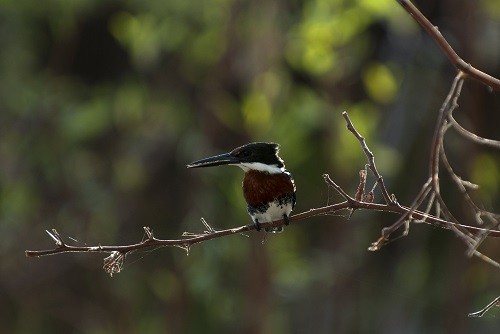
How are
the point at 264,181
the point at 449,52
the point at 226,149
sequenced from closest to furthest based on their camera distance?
the point at 449,52, the point at 264,181, the point at 226,149

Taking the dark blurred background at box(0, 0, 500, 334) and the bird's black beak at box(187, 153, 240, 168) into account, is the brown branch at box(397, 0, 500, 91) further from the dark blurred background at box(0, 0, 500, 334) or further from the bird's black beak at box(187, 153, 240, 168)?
the dark blurred background at box(0, 0, 500, 334)

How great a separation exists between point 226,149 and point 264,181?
3095 mm

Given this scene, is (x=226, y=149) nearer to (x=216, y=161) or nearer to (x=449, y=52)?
(x=216, y=161)

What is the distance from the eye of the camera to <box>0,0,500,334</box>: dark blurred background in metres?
5.52

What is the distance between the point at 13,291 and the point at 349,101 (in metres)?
2.69

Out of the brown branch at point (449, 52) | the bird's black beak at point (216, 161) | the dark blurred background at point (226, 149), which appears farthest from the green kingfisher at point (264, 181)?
the dark blurred background at point (226, 149)

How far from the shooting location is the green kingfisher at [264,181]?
250 centimetres

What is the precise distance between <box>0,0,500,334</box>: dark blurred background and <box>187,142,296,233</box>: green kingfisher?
2348 mm

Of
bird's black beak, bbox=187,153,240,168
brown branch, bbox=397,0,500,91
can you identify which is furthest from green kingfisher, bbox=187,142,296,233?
brown branch, bbox=397,0,500,91

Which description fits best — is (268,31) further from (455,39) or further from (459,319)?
(459,319)

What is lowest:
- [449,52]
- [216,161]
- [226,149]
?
[226,149]

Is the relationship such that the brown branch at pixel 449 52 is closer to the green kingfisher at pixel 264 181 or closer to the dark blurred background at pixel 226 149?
the green kingfisher at pixel 264 181

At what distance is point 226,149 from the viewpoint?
5.66m

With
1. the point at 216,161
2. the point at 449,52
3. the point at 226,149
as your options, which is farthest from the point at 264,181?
the point at 226,149
